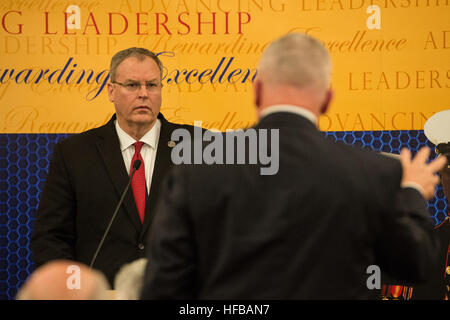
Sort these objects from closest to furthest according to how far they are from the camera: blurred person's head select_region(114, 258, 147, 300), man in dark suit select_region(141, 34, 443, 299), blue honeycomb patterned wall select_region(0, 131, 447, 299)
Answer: man in dark suit select_region(141, 34, 443, 299), blurred person's head select_region(114, 258, 147, 300), blue honeycomb patterned wall select_region(0, 131, 447, 299)

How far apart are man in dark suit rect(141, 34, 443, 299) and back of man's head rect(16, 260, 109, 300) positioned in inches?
10.8

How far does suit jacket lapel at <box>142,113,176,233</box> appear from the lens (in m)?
2.68

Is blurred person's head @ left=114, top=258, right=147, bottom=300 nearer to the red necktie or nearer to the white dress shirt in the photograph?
the red necktie

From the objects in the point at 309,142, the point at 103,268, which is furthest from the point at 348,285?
the point at 103,268

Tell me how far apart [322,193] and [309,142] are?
0.13 meters

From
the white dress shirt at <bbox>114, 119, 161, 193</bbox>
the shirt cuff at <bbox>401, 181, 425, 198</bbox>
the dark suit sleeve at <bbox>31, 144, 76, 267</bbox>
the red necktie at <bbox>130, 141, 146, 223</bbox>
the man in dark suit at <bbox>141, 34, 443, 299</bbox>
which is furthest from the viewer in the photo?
the white dress shirt at <bbox>114, 119, 161, 193</bbox>

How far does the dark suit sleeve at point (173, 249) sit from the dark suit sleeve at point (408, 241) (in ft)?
1.44

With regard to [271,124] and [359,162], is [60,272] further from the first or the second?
[359,162]

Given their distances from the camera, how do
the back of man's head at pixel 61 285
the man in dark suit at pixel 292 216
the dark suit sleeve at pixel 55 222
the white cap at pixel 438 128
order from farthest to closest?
the white cap at pixel 438 128 < the dark suit sleeve at pixel 55 222 < the man in dark suit at pixel 292 216 < the back of man's head at pixel 61 285

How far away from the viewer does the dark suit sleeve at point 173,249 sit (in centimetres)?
142

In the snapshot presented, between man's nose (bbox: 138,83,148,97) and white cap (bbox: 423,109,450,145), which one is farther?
white cap (bbox: 423,109,450,145)

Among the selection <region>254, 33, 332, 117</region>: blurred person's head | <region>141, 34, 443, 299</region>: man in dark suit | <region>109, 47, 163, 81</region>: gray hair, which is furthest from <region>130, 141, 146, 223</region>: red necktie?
<region>254, 33, 332, 117</region>: blurred person's head

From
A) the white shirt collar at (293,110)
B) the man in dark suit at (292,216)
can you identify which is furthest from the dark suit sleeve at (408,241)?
the white shirt collar at (293,110)

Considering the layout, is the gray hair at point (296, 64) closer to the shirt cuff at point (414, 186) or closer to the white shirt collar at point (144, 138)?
the shirt cuff at point (414, 186)
